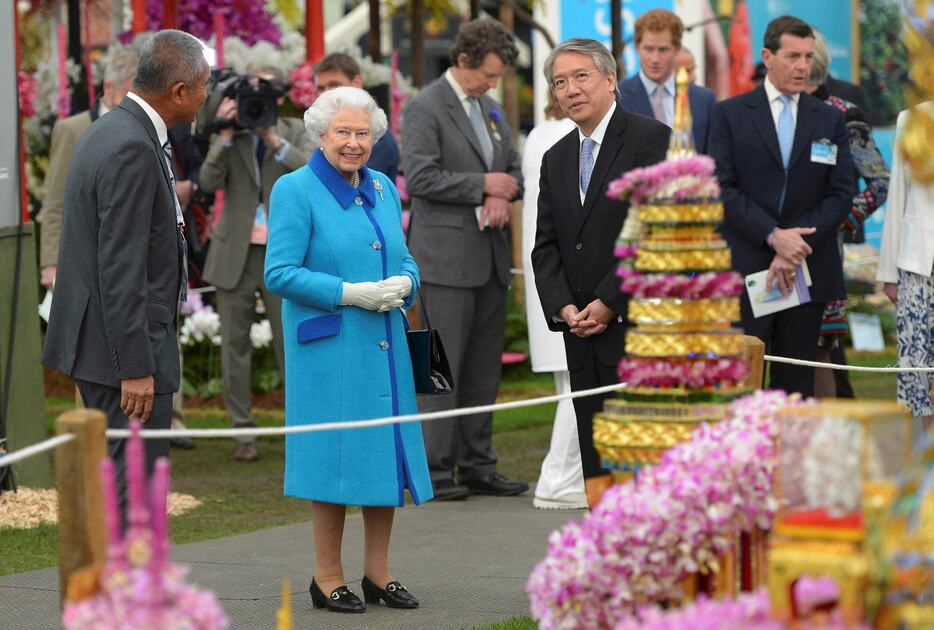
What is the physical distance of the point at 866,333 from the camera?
1594 centimetres

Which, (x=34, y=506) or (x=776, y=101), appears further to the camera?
(x=34, y=506)

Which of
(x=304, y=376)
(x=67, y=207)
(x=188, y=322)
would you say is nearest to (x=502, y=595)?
(x=304, y=376)

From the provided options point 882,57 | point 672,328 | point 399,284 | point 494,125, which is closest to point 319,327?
point 399,284

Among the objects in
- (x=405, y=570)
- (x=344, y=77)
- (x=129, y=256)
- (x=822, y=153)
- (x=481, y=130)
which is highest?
(x=344, y=77)

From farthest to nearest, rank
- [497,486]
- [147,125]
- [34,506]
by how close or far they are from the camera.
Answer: [497,486]
[34,506]
[147,125]

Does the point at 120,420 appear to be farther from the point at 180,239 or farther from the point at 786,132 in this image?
the point at 786,132

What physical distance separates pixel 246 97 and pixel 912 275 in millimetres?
3800

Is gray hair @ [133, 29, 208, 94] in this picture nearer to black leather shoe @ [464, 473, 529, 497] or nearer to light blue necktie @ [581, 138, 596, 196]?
light blue necktie @ [581, 138, 596, 196]

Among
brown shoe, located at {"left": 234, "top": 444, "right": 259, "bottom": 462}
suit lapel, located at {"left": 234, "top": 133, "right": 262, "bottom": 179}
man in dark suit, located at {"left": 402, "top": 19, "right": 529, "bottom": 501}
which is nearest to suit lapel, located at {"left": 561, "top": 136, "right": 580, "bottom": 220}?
man in dark suit, located at {"left": 402, "top": 19, "right": 529, "bottom": 501}

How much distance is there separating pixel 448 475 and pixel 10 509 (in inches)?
88.0

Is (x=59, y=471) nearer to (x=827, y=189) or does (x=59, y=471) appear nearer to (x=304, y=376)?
(x=304, y=376)

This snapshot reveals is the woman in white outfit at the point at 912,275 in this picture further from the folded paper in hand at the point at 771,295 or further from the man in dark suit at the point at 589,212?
the man in dark suit at the point at 589,212

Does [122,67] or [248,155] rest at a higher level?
[122,67]

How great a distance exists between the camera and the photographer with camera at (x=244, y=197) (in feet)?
31.6
